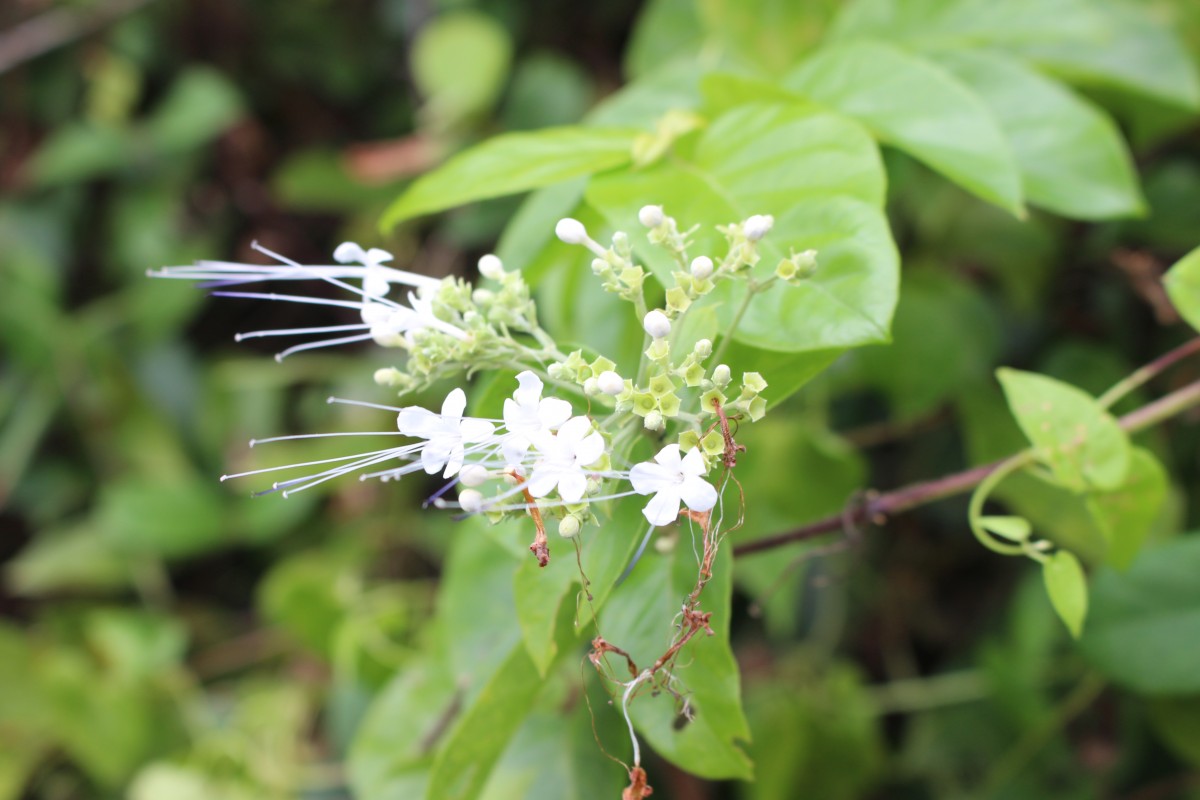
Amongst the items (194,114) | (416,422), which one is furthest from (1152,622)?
(194,114)

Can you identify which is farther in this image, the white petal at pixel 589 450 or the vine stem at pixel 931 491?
the vine stem at pixel 931 491

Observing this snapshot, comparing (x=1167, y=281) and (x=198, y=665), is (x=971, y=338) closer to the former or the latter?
(x=1167, y=281)

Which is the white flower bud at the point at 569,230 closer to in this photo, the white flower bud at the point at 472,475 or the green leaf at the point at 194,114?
the white flower bud at the point at 472,475

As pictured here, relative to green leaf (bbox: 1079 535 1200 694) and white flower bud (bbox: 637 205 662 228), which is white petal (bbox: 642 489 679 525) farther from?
green leaf (bbox: 1079 535 1200 694)

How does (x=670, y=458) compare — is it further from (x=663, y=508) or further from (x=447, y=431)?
(x=447, y=431)

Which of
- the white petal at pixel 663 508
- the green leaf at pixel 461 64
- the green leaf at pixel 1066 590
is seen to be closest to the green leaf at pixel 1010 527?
the green leaf at pixel 1066 590

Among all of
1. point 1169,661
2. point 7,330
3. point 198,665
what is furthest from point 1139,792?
point 7,330

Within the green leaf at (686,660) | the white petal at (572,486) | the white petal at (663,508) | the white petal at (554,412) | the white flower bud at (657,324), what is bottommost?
the green leaf at (686,660)
